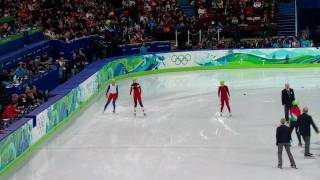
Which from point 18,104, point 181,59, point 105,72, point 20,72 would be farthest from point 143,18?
point 18,104

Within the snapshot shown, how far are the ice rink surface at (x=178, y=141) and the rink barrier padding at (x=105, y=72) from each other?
42 cm

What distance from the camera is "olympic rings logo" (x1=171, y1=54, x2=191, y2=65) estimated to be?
30297mm

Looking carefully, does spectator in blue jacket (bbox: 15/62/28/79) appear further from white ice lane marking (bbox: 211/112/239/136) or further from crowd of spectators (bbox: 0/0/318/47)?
crowd of spectators (bbox: 0/0/318/47)

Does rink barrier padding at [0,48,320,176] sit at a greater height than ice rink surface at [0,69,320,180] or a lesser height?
greater

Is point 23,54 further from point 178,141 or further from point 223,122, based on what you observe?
point 178,141

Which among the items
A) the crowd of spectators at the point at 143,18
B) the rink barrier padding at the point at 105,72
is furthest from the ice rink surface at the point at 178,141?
the crowd of spectators at the point at 143,18

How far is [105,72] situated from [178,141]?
9247mm

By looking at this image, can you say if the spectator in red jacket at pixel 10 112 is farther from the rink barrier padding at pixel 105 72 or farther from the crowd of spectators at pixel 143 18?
the crowd of spectators at pixel 143 18

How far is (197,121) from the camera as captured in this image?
773 inches

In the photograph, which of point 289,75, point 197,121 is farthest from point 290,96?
point 289,75

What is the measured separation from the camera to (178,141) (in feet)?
56.3

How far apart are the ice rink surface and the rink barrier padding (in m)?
0.42

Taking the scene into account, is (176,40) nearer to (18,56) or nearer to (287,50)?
(287,50)

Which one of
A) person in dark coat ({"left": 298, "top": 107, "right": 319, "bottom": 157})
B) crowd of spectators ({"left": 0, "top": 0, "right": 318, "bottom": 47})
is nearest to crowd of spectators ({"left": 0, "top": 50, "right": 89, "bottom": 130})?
crowd of spectators ({"left": 0, "top": 0, "right": 318, "bottom": 47})
